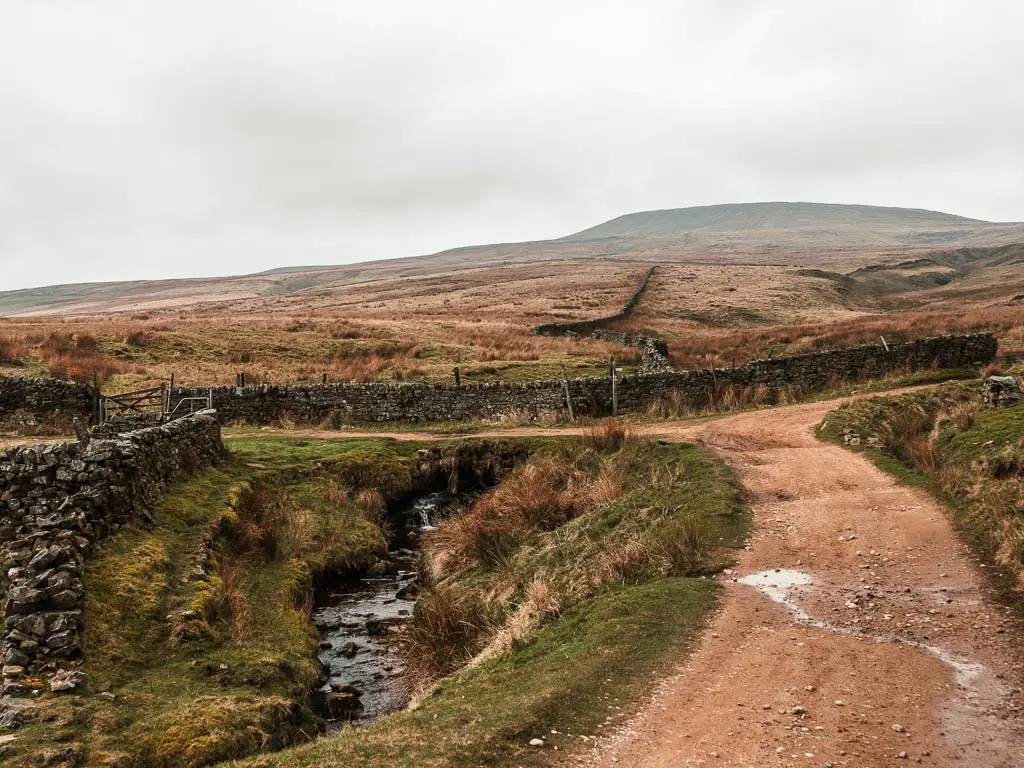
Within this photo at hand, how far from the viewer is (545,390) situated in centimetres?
2772

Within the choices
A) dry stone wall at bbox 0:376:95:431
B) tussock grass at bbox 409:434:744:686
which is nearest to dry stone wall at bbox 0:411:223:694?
tussock grass at bbox 409:434:744:686

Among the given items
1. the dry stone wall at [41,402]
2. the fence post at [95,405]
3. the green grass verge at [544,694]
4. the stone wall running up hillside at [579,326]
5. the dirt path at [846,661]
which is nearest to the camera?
the dirt path at [846,661]

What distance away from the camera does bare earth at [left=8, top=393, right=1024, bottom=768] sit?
20.5 ft

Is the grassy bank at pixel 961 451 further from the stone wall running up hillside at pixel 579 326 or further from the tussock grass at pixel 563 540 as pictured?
the stone wall running up hillside at pixel 579 326

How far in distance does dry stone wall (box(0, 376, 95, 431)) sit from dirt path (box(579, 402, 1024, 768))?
2324cm

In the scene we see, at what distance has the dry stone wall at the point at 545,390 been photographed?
90.1 feet

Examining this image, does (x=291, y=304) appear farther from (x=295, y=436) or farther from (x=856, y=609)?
(x=856, y=609)

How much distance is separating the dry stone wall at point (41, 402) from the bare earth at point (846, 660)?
23.1 meters

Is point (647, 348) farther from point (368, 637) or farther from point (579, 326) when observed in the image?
point (368, 637)

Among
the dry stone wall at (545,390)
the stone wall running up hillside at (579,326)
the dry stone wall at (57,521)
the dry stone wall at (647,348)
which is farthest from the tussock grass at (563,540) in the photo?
the stone wall running up hillside at (579,326)

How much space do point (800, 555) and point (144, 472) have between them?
1165 centimetres

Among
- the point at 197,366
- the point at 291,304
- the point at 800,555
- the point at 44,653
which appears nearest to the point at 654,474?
the point at 800,555

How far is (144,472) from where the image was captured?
14.1m

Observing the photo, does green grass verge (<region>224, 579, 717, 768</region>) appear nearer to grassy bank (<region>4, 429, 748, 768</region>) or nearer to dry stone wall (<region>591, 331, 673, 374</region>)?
grassy bank (<region>4, 429, 748, 768</region>)
